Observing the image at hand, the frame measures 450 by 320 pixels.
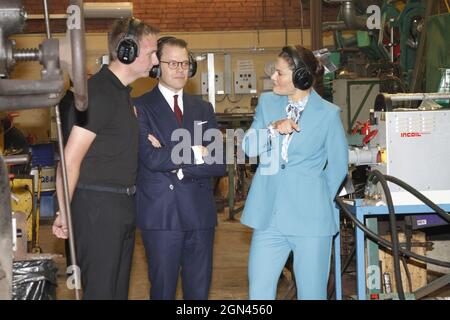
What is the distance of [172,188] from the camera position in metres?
3.44

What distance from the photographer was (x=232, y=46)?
11.5 meters

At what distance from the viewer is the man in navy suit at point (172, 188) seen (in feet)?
11.2

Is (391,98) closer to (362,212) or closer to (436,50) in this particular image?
(362,212)

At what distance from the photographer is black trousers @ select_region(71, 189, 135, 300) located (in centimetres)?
299

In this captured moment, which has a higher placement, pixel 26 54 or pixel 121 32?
pixel 121 32

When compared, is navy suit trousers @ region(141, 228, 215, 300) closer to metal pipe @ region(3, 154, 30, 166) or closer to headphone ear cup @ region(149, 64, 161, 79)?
headphone ear cup @ region(149, 64, 161, 79)

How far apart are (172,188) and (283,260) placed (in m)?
0.57

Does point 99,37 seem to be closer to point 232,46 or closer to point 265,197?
point 232,46

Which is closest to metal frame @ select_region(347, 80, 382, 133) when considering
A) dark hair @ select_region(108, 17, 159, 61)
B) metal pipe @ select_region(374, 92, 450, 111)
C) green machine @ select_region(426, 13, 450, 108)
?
green machine @ select_region(426, 13, 450, 108)

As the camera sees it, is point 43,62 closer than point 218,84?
Yes

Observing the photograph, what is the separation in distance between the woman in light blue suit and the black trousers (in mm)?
589

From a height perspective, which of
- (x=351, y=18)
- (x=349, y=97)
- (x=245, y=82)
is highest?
(x=351, y=18)

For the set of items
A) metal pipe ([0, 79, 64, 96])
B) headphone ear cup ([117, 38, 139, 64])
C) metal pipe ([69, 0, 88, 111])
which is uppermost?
headphone ear cup ([117, 38, 139, 64])

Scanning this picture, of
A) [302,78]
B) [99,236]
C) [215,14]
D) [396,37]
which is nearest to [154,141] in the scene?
[99,236]
